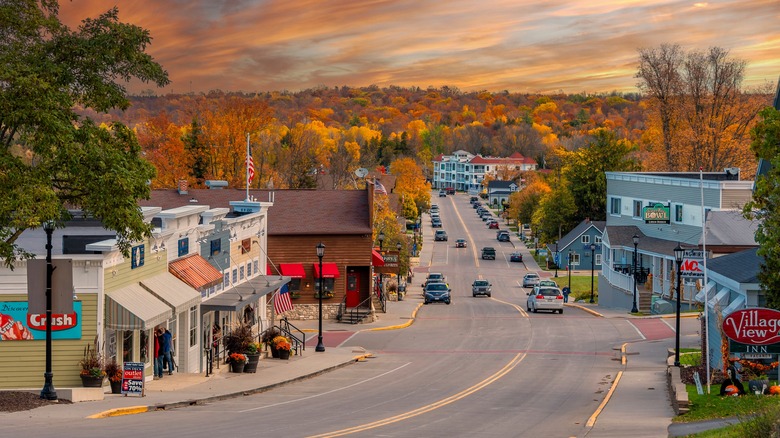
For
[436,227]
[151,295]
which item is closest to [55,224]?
[151,295]

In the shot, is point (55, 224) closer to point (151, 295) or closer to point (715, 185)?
point (151, 295)

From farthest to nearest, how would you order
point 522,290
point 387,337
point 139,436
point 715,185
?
point 522,290
point 715,185
point 387,337
point 139,436

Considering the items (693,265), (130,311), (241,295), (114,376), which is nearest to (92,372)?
(114,376)

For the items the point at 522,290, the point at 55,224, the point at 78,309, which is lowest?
the point at 522,290

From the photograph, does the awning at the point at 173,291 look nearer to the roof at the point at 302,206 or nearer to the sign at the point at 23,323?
the sign at the point at 23,323

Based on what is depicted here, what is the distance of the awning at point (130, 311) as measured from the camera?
28.5 metres

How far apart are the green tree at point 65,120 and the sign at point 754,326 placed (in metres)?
14.9

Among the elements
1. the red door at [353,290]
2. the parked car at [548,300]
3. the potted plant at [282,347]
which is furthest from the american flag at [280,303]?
the parked car at [548,300]

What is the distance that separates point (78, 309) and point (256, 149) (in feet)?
278

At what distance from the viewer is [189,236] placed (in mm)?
36781

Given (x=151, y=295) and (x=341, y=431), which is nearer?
(x=341, y=431)

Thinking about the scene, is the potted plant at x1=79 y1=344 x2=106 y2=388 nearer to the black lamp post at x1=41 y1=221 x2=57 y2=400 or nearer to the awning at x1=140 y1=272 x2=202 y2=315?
the black lamp post at x1=41 y1=221 x2=57 y2=400

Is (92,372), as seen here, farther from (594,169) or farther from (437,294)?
(594,169)

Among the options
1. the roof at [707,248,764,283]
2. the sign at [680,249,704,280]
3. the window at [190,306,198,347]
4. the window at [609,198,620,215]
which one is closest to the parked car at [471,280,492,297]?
the window at [609,198,620,215]
